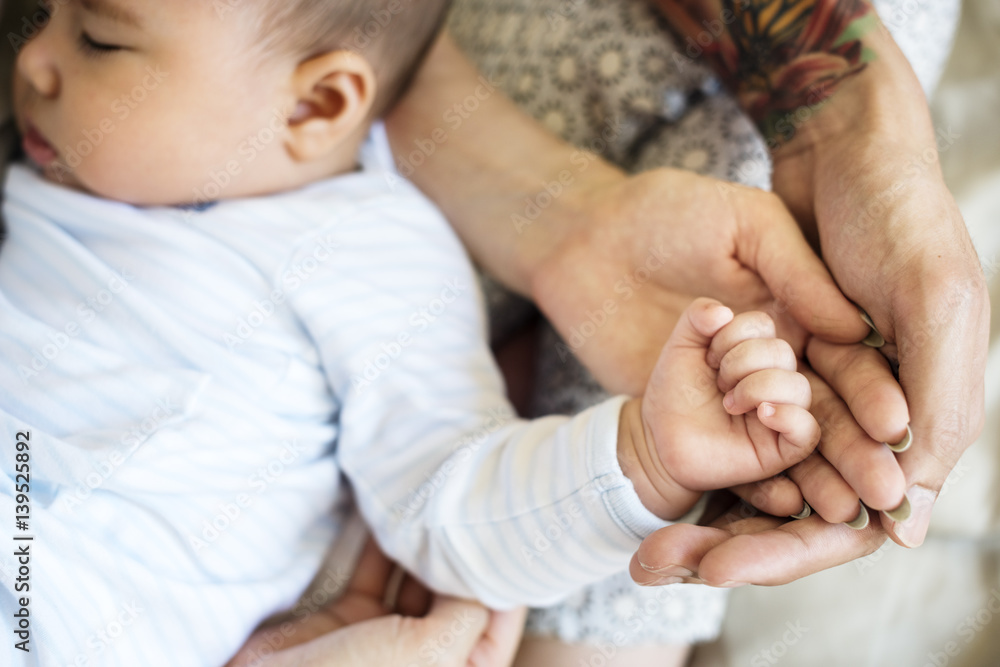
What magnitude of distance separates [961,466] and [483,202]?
85 cm

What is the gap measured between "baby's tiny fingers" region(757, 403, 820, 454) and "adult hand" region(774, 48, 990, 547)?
1.9 inches

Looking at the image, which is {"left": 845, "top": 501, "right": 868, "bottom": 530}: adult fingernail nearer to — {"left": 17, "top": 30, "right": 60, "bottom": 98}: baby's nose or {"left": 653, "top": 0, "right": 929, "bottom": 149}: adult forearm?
{"left": 653, "top": 0, "right": 929, "bottom": 149}: adult forearm

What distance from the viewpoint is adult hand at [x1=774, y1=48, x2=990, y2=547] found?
0.58 meters

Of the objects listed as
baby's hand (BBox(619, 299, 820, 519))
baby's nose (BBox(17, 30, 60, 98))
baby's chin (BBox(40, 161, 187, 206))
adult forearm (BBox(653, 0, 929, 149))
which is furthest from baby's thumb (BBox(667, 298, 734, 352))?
baby's nose (BBox(17, 30, 60, 98))

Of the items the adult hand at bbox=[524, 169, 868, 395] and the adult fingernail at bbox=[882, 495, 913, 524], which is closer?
the adult fingernail at bbox=[882, 495, 913, 524]

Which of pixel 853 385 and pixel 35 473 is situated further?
pixel 35 473

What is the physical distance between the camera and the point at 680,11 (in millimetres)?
1098

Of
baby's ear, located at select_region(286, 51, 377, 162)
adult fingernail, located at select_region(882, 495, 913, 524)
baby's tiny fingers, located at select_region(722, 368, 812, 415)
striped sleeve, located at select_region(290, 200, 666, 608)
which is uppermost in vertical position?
baby's ear, located at select_region(286, 51, 377, 162)

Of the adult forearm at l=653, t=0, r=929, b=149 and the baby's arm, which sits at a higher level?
the adult forearm at l=653, t=0, r=929, b=149

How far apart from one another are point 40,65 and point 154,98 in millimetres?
149

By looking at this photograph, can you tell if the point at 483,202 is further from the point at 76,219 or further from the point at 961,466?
the point at 961,466

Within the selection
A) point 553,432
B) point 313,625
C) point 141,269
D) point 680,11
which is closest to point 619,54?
point 680,11

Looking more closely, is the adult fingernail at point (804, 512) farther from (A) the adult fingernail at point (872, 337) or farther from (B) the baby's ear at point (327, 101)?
(B) the baby's ear at point (327, 101)

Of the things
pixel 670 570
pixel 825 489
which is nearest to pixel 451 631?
pixel 670 570
